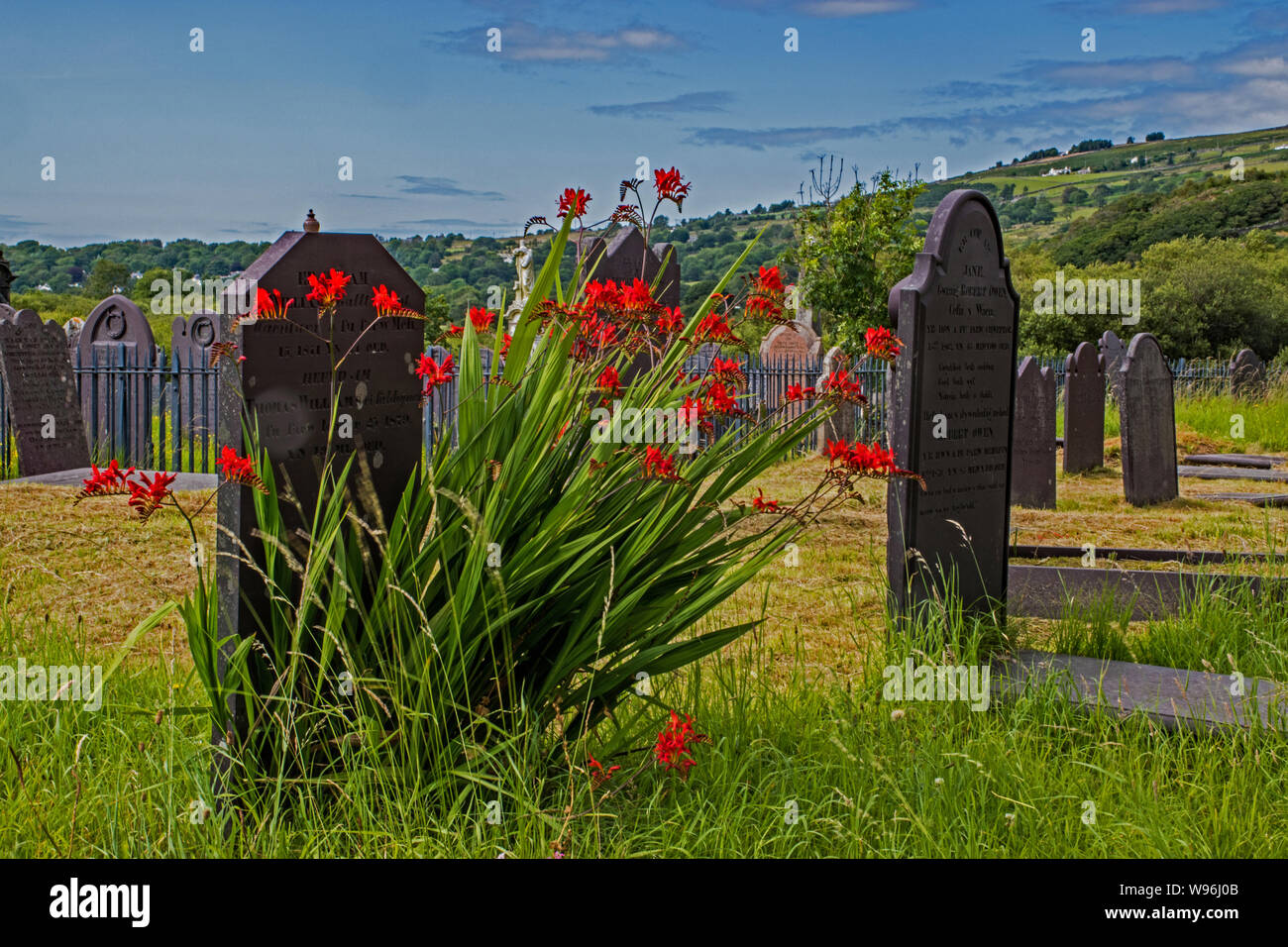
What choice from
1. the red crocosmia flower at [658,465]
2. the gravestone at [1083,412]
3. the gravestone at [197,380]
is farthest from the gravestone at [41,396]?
the gravestone at [1083,412]

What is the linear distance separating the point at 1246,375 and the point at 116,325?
2144 cm

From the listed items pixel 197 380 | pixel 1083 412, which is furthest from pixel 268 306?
pixel 1083 412

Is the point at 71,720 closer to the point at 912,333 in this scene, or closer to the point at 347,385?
the point at 347,385

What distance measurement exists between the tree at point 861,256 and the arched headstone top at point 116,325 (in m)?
9.96

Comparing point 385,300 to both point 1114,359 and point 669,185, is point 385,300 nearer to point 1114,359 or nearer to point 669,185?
point 669,185

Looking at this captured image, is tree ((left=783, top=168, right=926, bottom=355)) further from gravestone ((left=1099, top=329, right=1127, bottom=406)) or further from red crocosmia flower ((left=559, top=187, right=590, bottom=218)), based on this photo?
red crocosmia flower ((left=559, top=187, right=590, bottom=218))

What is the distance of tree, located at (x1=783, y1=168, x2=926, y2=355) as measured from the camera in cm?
1719

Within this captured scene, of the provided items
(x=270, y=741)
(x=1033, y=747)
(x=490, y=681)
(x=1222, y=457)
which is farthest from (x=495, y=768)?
(x=1222, y=457)

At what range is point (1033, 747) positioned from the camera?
3.76m

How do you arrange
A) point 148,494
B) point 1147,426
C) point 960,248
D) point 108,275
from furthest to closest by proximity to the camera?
1. point 108,275
2. point 1147,426
3. point 960,248
4. point 148,494

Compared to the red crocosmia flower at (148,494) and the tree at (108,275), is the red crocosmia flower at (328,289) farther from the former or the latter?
the tree at (108,275)

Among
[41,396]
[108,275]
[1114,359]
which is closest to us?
[41,396]

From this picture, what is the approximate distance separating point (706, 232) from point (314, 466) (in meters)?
51.3

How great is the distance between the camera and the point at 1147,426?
11.0 m
